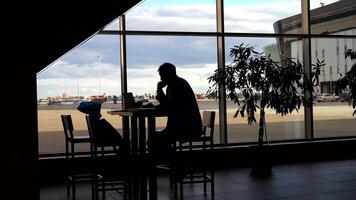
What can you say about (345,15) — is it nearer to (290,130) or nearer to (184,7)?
(290,130)

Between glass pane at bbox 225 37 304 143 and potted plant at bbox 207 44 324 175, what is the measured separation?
0.75 metres

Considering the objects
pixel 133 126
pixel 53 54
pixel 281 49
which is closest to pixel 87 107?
pixel 133 126

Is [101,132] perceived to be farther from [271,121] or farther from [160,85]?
[271,121]

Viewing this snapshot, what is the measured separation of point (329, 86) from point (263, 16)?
1623mm

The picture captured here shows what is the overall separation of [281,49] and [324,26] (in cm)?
94

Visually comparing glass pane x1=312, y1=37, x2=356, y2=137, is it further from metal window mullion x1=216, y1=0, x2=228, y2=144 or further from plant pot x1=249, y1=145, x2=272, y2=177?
plant pot x1=249, y1=145, x2=272, y2=177

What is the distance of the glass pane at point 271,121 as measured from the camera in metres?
7.27

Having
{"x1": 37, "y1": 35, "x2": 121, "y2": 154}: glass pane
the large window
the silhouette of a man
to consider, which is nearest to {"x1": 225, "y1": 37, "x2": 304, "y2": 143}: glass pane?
the large window

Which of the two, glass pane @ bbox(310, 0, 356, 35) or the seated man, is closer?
the seated man

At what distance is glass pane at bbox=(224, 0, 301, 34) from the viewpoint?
24.1 feet

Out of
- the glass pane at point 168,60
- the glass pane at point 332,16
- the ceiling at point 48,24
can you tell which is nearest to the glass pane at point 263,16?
the glass pane at point 332,16

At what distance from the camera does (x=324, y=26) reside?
26.0ft

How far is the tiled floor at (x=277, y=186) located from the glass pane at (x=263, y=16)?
2322 millimetres

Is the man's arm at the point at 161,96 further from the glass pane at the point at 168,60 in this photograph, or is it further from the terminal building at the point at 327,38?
the terminal building at the point at 327,38
